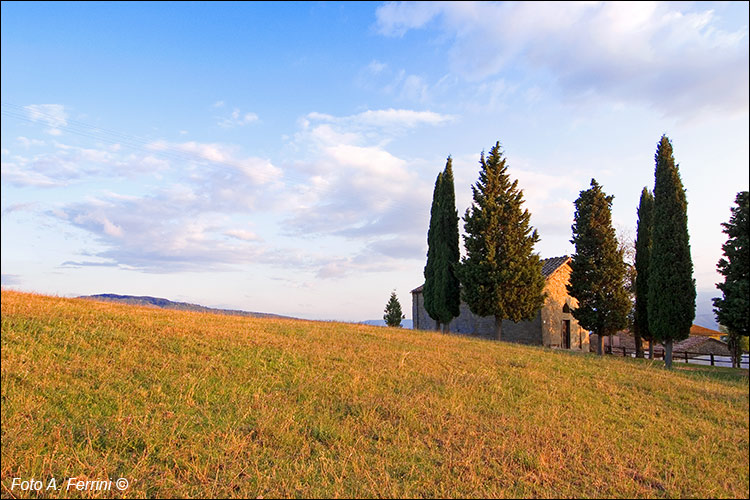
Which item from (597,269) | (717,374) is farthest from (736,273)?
(597,269)

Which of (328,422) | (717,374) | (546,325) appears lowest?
(717,374)

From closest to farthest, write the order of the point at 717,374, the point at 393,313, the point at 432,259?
the point at 717,374 → the point at 432,259 → the point at 393,313

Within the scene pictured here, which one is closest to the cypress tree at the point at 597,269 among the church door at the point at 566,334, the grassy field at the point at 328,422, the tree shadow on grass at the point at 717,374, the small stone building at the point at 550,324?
the small stone building at the point at 550,324

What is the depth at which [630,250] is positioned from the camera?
121 feet

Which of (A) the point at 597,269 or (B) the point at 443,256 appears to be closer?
(A) the point at 597,269

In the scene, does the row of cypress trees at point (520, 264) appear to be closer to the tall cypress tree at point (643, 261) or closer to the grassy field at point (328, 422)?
Result: the tall cypress tree at point (643, 261)

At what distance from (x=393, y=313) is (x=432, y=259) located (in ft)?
47.3

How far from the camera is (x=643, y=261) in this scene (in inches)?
1081

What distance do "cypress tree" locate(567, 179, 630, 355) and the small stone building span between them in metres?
2.36

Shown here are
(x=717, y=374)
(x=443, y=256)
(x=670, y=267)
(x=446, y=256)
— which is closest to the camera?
(x=717, y=374)

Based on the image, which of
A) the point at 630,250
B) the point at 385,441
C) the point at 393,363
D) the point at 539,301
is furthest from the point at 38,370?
the point at 630,250

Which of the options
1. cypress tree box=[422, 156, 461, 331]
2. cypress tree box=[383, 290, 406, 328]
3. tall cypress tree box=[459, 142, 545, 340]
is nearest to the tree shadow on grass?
tall cypress tree box=[459, 142, 545, 340]

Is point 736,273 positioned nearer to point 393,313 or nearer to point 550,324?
point 550,324

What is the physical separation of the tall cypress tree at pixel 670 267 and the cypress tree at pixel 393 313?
83.8 feet
